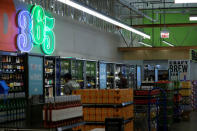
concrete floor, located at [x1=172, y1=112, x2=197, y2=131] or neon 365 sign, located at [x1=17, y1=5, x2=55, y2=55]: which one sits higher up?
neon 365 sign, located at [x1=17, y1=5, x2=55, y2=55]

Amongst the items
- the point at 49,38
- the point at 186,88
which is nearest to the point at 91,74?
the point at 49,38

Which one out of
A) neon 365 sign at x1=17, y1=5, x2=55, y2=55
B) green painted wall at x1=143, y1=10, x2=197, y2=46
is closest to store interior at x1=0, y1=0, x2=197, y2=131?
neon 365 sign at x1=17, y1=5, x2=55, y2=55

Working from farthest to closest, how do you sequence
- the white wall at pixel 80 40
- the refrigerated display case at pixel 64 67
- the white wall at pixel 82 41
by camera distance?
the white wall at pixel 82 41
the white wall at pixel 80 40
the refrigerated display case at pixel 64 67

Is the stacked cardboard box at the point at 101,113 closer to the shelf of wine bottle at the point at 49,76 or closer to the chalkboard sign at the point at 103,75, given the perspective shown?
the shelf of wine bottle at the point at 49,76

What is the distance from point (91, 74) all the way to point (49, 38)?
12.8ft

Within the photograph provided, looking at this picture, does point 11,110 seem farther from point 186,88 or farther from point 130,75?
point 130,75

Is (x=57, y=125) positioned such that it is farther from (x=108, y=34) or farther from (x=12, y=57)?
(x=108, y=34)

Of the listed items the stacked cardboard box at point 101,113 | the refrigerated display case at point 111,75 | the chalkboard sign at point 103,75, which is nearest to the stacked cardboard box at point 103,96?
the stacked cardboard box at point 101,113

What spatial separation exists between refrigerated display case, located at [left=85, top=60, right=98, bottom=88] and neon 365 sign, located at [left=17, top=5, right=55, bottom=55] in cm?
278

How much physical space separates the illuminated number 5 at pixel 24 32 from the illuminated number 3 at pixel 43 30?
0.38 metres

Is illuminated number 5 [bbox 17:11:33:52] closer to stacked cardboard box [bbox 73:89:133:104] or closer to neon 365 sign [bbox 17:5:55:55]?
neon 365 sign [bbox 17:5:55:55]

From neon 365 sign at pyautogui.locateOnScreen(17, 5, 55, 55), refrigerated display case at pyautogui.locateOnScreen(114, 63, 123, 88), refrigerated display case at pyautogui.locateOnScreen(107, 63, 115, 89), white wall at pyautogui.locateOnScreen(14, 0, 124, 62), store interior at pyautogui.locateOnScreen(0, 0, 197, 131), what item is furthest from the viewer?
refrigerated display case at pyautogui.locateOnScreen(114, 63, 123, 88)

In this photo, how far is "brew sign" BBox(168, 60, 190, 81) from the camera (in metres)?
20.0

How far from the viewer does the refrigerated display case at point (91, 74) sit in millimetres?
16672
